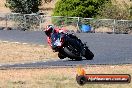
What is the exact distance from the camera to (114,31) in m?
43.0

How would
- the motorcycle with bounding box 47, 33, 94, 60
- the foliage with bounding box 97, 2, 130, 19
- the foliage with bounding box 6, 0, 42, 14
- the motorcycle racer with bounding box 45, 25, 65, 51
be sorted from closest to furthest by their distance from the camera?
1. the motorcycle racer with bounding box 45, 25, 65, 51
2. the motorcycle with bounding box 47, 33, 94, 60
3. the foliage with bounding box 97, 2, 130, 19
4. the foliage with bounding box 6, 0, 42, 14

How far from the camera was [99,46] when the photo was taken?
106 feet

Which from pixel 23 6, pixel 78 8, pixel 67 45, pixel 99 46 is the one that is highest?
pixel 67 45

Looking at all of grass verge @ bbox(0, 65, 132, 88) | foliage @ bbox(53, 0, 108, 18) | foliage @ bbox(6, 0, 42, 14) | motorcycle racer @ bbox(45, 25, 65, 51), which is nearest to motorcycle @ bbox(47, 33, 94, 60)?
motorcycle racer @ bbox(45, 25, 65, 51)

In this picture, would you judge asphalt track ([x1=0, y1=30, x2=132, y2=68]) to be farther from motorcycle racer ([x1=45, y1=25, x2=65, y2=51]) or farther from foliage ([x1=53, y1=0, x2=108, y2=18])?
foliage ([x1=53, y1=0, x2=108, y2=18])

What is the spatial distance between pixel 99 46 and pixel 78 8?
14.8 m

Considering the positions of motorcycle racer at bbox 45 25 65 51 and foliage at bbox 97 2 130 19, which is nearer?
motorcycle racer at bbox 45 25 65 51

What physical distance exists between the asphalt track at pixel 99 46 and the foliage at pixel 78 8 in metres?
5.25

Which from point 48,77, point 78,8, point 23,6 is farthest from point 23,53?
point 23,6

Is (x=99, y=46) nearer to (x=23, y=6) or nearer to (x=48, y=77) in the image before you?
(x=48, y=77)

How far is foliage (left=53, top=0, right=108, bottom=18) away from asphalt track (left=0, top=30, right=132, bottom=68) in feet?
17.2

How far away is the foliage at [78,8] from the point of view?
46344 mm

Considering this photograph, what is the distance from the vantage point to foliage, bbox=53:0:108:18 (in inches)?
1825

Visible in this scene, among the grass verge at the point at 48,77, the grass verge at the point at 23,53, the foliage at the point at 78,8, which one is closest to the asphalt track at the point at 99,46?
Result: the grass verge at the point at 48,77
